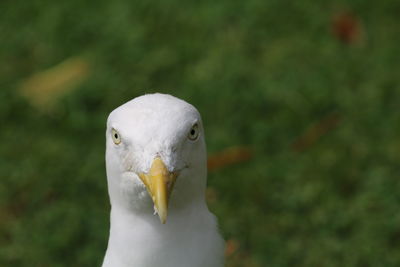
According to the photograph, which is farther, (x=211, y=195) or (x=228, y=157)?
(x=228, y=157)

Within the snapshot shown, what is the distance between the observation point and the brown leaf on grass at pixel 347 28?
20.5 ft

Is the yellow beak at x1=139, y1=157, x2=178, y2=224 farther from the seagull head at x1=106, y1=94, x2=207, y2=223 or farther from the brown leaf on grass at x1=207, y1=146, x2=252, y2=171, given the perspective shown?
the brown leaf on grass at x1=207, y1=146, x2=252, y2=171

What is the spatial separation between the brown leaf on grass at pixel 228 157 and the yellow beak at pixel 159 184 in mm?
2473

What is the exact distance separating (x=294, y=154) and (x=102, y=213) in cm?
136

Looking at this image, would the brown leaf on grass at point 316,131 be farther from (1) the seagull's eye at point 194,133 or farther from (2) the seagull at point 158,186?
(1) the seagull's eye at point 194,133

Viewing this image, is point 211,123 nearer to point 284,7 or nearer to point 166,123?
point 284,7

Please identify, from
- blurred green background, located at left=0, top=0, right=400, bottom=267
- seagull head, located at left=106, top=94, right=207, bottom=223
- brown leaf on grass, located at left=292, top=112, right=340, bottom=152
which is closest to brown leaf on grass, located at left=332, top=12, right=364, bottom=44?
blurred green background, located at left=0, top=0, right=400, bottom=267

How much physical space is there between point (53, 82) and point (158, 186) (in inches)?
132

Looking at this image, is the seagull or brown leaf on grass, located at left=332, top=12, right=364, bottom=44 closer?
the seagull

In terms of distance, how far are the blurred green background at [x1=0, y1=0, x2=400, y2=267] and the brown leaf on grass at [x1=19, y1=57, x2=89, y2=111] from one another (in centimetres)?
1

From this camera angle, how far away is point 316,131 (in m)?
5.59

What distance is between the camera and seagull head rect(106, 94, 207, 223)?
2879 mm

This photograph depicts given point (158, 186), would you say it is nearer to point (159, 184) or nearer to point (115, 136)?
point (159, 184)

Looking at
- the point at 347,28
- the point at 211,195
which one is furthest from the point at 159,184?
the point at 347,28
